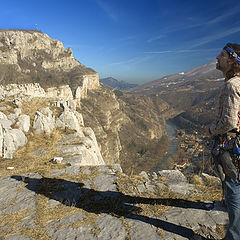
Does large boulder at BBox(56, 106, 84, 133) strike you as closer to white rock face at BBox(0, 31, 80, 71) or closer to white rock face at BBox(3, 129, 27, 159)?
white rock face at BBox(3, 129, 27, 159)

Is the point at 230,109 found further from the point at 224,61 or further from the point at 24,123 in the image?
the point at 24,123

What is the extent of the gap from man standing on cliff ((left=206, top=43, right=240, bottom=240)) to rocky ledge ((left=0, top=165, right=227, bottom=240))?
1069 mm

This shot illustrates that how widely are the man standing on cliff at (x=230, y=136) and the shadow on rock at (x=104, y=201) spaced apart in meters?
1.11

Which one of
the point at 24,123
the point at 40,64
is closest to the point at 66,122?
the point at 24,123

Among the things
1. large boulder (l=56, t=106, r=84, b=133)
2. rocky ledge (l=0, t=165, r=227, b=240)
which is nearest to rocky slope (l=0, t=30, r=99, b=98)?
large boulder (l=56, t=106, r=84, b=133)

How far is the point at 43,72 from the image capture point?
91.8 m

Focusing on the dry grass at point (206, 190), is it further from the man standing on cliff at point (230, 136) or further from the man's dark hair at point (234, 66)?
the man's dark hair at point (234, 66)

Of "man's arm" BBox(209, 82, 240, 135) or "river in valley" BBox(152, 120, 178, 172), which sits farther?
"river in valley" BBox(152, 120, 178, 172)

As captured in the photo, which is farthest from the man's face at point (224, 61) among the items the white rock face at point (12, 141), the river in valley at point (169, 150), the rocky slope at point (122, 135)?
the rocky slope at point (122, 135)

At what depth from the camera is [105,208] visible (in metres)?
3.96

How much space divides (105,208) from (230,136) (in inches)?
118

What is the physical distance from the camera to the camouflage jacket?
2277 millimetres

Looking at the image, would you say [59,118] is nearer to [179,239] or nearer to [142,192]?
[142,192]

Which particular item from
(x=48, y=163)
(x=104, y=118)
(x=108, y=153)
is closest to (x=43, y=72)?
(x=104, y=118)
